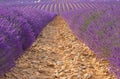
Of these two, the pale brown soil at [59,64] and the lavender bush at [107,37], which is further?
the pale brown soil at [59,64]

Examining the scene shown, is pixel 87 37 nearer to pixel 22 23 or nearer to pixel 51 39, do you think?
pixel 22 23

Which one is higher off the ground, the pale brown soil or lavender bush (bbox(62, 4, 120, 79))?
lavender bush (bbox(62, 4, 120, 79))

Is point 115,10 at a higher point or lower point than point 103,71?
higher

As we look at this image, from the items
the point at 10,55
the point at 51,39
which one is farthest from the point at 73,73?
the point at 51,39

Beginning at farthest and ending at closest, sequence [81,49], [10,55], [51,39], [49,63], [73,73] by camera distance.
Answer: [51,39]
[81,49]
[49,63]
[73,73]
[10,55]

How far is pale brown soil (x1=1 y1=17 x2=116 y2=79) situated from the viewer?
453 cm

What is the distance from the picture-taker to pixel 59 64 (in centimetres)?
509

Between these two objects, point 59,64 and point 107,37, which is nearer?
point 107,37

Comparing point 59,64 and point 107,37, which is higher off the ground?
point 107,37

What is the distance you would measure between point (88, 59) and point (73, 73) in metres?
0.69

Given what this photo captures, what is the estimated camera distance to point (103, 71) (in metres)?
4.67

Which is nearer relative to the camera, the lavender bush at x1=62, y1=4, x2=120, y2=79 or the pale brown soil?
the lavender bush at x1=62, y1=4, x2=120, y2=79

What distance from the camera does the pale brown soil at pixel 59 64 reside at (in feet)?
14.9

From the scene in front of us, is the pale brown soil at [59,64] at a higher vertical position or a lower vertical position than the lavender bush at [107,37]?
lower
